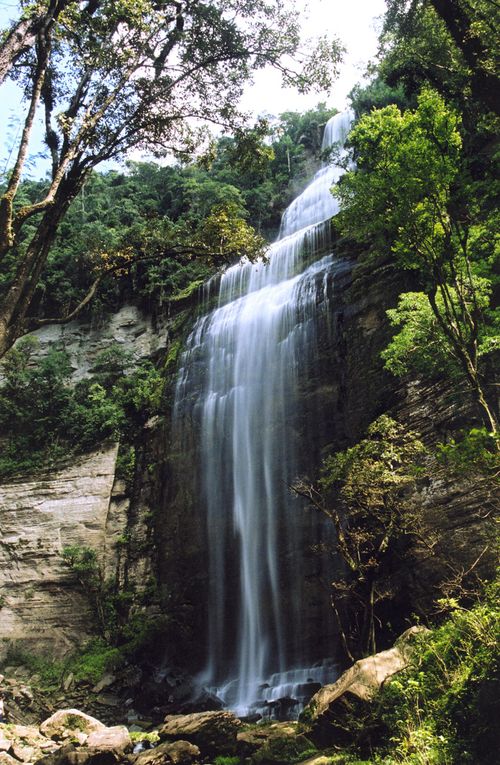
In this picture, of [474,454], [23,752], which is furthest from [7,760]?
[474,454]

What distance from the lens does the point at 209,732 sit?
852cm

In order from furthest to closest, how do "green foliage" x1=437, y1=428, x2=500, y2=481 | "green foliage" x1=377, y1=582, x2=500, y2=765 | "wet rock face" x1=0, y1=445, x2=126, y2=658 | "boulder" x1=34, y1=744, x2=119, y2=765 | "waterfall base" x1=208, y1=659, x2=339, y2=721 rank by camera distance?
"wet rock face" x1=0, y1=445, x2=126, y2=658, "waterfall base" x1=208, y1=659, x2=339, y2=721, "boulder" x1=34, y1=744, x2=119, y2=765, "green foliage" x1=437, y1=428, x2=500, y2=481, "green foliage" x1=377, y1=582, x2=500, y2=765

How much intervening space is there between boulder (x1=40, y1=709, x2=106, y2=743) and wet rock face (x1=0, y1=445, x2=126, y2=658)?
7053mm

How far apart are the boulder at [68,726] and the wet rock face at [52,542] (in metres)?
7.05

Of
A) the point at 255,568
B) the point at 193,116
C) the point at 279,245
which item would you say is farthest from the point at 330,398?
the point at 279,245

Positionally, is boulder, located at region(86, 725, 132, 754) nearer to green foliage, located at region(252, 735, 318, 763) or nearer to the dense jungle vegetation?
green foliage, located at region(252, 735, 318, 763)

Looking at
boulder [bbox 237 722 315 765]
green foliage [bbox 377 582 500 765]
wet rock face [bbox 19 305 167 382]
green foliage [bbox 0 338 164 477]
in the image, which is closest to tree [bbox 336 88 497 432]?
green foliage [bbox 377 582 500 765]

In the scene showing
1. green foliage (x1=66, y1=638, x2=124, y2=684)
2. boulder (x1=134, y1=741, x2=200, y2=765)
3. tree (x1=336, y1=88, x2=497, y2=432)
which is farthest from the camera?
green foliage (x1=66, y1=638, x2=124, y2=684)

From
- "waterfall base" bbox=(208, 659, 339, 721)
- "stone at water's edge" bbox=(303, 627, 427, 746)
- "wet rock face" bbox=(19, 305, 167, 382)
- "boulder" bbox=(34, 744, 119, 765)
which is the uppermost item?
"wet rock face" bbox=(19, 305, 167, 382)

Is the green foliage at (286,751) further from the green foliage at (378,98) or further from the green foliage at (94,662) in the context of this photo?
the green foliage at (378,98)

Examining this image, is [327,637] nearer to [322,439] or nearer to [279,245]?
[322,439]

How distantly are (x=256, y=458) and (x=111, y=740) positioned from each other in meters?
8.61

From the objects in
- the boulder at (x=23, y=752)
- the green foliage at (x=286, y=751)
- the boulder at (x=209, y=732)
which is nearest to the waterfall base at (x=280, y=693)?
the boulder at (x=209, y=732)

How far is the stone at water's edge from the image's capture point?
625 centimetres
